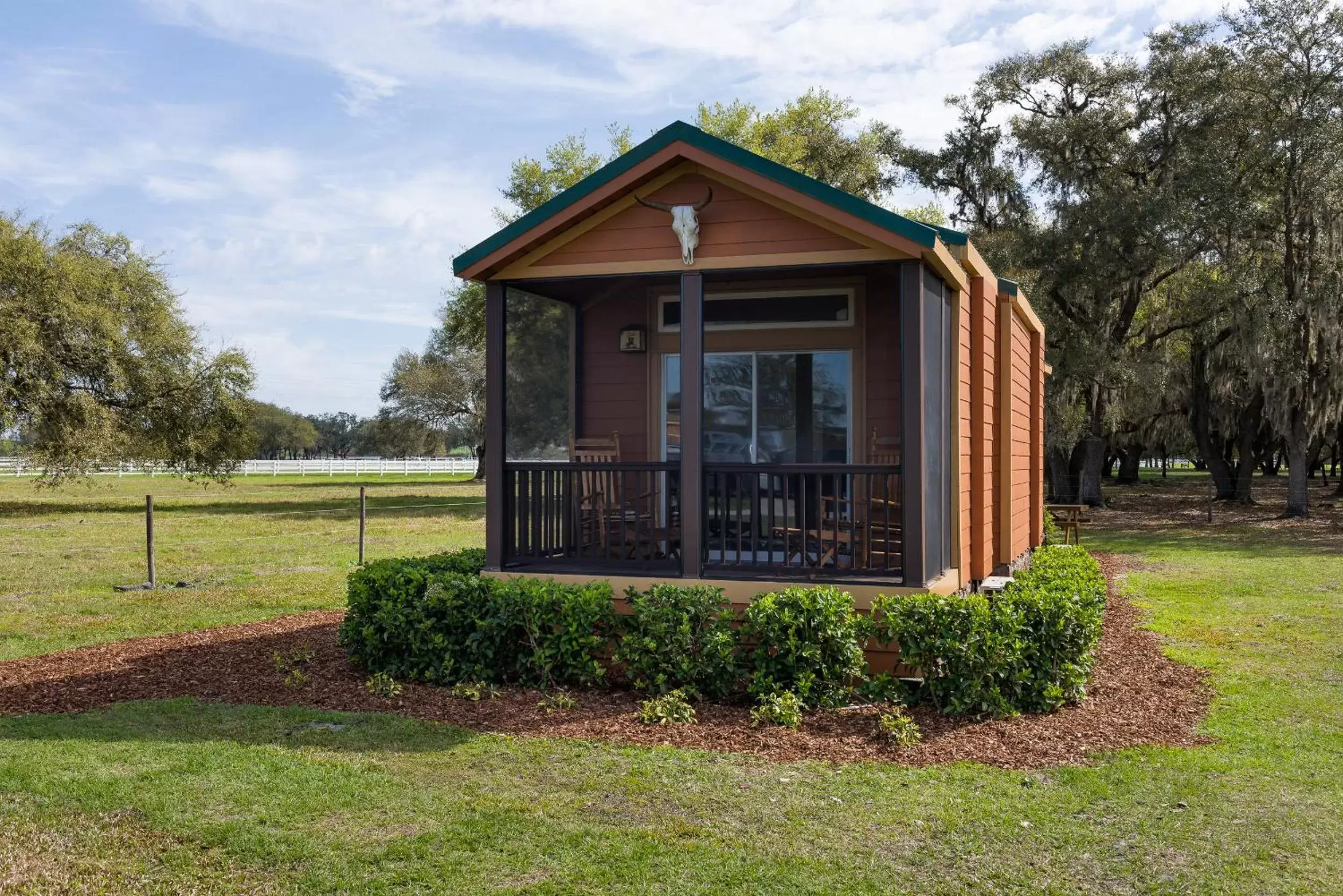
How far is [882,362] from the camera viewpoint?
973cm

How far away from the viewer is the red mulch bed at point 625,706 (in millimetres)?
5707

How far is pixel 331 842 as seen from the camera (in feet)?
13.9

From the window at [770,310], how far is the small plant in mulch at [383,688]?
4.39 m

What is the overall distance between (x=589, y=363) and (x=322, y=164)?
8.18m

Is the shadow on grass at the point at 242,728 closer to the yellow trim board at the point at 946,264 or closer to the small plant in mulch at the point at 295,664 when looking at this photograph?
the small plant in mulch at the point at 295,664

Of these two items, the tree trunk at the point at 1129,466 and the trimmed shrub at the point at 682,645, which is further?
the tree trunk at the point at 1129,466

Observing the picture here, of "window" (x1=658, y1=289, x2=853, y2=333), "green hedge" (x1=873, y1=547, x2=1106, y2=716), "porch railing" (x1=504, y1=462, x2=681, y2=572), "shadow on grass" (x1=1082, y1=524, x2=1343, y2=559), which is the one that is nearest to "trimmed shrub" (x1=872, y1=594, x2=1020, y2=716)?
"green hedge" (x1=873, y1=547, x2=1106, y2=716)

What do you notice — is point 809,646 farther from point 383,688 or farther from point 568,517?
point 383,688

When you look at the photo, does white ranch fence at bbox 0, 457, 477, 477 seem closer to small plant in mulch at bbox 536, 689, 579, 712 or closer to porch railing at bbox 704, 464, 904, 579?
porch railing at bbox 704, 464, 904, 579

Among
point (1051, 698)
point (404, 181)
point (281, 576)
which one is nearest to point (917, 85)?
point (404, 181)

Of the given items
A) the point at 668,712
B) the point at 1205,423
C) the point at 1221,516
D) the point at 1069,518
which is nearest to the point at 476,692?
the point at 668,712

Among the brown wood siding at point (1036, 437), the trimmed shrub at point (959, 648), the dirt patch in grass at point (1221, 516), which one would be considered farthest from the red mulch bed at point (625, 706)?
the dirt patch in grass at point (1221, 516)

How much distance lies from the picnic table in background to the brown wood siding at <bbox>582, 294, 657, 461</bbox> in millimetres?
8031

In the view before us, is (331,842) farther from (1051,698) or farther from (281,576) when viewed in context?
(281,576)
